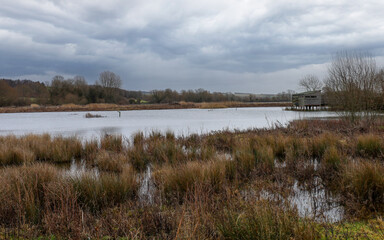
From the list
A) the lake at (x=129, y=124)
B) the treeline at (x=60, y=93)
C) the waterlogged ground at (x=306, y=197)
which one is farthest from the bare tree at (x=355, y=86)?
the treeline at (x=60, y=93)

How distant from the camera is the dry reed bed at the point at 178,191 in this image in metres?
3.18

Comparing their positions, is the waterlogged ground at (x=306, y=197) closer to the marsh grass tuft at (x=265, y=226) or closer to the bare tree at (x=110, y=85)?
the marsh grass tuft at (x=265, y=226)

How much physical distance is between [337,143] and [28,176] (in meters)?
8.98

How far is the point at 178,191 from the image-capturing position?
16.7 feet

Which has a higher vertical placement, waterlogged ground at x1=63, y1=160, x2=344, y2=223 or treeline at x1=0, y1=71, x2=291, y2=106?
treeline at x1=0, y1=71, x2=291, y2=106

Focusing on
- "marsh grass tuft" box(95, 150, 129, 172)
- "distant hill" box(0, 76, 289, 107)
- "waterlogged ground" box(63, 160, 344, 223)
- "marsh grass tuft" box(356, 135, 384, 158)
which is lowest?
"waterlogged ground" box(63, 160, 344, 223)

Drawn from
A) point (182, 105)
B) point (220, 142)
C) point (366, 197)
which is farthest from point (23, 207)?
point (182, 105)

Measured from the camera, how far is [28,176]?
17.7 feet

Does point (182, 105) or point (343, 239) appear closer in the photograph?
point (343, 239)

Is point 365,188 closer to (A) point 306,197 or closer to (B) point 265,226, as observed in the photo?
(A) point 306,197

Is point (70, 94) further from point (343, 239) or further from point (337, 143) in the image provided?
point (343, 239)

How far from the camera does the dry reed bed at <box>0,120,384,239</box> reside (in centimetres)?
318

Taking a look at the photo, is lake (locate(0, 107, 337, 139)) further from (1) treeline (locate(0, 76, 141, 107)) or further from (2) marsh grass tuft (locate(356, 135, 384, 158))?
(1) treeline (locate(0, 76, 141, 107))

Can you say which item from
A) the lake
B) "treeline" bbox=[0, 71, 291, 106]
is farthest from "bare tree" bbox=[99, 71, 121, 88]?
the lake
